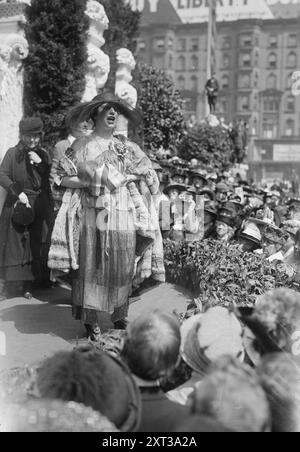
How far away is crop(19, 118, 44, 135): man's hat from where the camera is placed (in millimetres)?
5543

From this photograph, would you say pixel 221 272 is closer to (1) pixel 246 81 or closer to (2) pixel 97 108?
(2) pixel 97 108

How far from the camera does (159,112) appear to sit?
14.9m

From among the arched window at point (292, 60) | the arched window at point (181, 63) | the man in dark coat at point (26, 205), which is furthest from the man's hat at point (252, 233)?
the arched window at point (292, 60)

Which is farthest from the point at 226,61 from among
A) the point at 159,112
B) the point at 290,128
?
the point at 159,112

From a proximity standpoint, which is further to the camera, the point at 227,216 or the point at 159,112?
the point at 159,112

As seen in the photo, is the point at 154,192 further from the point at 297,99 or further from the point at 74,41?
the point at 297,99

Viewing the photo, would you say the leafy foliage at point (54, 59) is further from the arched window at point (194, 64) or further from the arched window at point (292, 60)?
the arched window at point (292, 60)

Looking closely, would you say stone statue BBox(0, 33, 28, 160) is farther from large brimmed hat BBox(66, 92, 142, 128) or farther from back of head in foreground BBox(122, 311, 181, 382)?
back of head in foreground BBox(122, 311, 181, 382)

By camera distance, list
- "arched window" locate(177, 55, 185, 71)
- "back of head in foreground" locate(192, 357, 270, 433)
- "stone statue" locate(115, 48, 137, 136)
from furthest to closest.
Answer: "arched window" locate(177, 55, 185, 71) < "stone statue" locate(115, 48, 137, 136) < "back of head in foreground" locate(192, 357, 270, 433)

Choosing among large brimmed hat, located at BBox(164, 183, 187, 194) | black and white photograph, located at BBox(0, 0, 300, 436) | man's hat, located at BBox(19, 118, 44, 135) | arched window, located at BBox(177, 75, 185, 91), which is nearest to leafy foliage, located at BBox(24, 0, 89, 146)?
black and white photograph, located at BBox(0, 0, 300, 436)

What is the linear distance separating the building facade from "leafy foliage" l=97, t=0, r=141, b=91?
2264 inches

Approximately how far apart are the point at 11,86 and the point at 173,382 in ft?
20.0

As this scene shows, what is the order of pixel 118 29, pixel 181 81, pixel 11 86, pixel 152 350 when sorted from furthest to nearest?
pixel 181 81, pixel 118 29, pixel 11 86, pixel 152 350

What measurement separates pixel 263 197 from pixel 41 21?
16.2 feet
